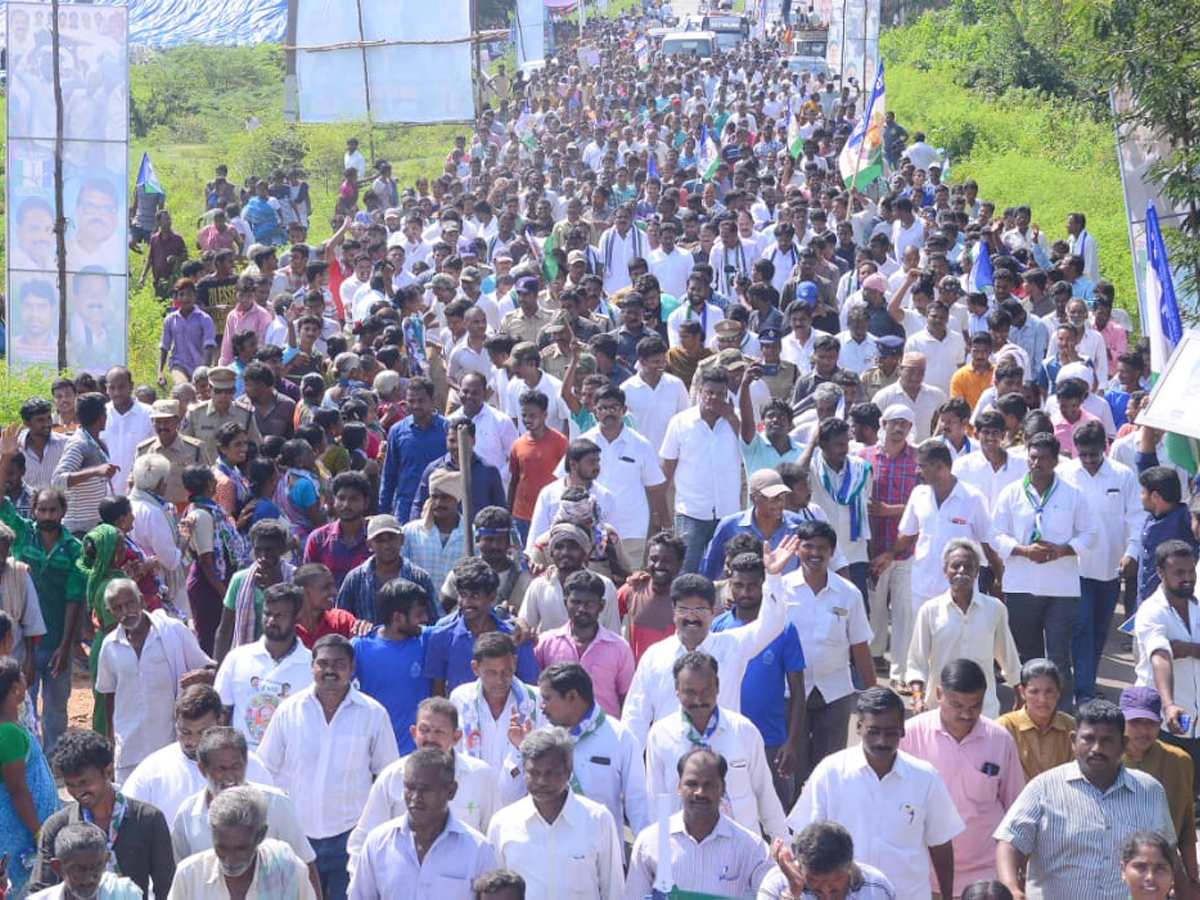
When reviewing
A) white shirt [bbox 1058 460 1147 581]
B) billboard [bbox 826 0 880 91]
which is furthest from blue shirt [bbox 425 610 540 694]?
billboard [bbox 826 0 880 91]

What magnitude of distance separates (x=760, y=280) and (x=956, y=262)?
2.38m

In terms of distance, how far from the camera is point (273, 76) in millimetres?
55188

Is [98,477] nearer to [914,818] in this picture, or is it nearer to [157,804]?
[157,804]

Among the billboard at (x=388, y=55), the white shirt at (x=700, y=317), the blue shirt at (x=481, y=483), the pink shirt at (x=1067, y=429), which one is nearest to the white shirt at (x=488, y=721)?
the blue shirt at (x=481, y=483)

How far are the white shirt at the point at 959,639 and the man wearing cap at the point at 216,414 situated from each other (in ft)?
14.6

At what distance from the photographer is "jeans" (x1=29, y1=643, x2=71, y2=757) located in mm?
9297

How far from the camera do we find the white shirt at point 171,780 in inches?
261

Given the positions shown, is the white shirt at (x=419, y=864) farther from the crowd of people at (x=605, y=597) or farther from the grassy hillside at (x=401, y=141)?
the grassy hillside at (x=401, y=141)

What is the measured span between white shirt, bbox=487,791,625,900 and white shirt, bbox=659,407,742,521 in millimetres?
4412

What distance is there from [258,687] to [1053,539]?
4288mm

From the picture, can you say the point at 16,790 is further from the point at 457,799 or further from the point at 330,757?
the point at 457,799

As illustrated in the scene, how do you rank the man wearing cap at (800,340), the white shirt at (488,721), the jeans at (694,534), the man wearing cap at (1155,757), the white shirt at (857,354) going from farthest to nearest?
the man wearing cap at (800,340), the white shirt at (857,354), the jeans at (694,534), the white shirt at (488,721), the man wearing cap at (1155,757)

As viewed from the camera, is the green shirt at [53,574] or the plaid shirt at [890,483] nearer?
the green shirt at [53,574]

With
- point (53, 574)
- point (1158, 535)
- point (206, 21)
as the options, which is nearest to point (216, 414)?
point (53, 574)
